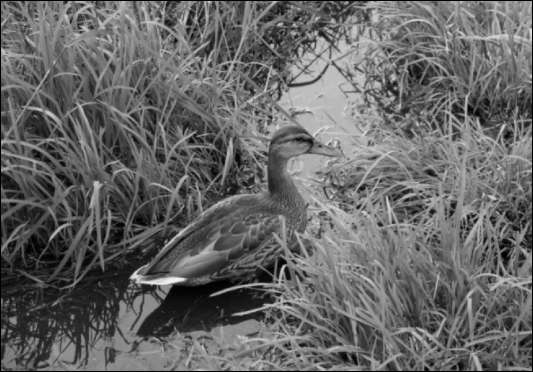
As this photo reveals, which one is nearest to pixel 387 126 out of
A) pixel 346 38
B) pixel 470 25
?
pixel 470 25

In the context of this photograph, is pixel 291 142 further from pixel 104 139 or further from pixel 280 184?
pixel 104 139

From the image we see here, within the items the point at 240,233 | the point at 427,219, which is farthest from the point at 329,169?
the point at 240,233

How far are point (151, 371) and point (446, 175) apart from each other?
74.1 inches

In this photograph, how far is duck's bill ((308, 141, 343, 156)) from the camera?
5.07m

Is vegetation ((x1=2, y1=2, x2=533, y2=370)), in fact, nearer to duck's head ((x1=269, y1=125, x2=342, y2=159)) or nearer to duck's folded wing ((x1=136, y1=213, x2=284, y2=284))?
duck's folded wing ((x1=136, y1=213, x2=284, y2=284))

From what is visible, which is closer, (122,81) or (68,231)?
(68,231)

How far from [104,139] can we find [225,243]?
3.10 ft

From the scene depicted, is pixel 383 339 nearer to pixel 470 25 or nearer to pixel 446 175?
pixel 446 175

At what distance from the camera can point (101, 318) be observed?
173 inches

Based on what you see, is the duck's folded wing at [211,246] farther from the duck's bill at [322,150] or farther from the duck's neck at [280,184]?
the duck's bill at [322,150]

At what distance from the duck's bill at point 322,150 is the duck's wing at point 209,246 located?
19.2 inches

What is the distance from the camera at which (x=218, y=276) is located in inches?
180

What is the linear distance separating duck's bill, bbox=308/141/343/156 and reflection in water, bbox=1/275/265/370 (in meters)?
0.92

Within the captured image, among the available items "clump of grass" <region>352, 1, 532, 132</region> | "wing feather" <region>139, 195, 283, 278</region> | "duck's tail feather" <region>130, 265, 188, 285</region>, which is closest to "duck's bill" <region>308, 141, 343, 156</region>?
"wing feather" <region>139, 195, 283, 278</region>
